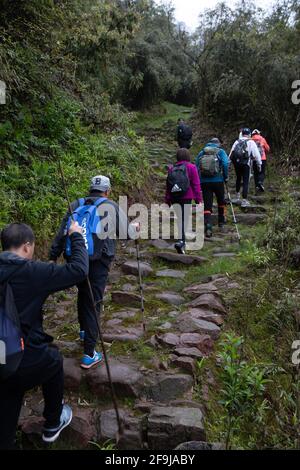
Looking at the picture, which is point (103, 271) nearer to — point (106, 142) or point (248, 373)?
point (248, 373)

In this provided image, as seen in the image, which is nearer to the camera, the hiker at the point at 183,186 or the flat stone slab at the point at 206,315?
the flat stone slab at the point at 206,315

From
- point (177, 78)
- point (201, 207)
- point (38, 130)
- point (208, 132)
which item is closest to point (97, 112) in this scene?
point (38, 130)

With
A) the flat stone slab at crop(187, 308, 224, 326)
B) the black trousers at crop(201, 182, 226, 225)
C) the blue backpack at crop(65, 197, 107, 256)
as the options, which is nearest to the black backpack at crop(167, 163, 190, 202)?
the black trousers at crop(201, 182, 226, 225)

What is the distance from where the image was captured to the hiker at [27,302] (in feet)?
9.87

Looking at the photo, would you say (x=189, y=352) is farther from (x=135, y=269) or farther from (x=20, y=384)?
(x=135, y=269)

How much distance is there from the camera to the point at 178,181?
7.38 m

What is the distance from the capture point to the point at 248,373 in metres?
4.27

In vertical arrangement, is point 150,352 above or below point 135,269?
below

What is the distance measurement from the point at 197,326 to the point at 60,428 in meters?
2.06

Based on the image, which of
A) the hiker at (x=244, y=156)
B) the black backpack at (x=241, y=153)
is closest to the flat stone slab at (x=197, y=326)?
the hiker at (x=244, y=156)

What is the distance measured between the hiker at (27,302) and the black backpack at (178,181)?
14.0 feet

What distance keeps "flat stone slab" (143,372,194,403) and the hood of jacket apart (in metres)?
1.79

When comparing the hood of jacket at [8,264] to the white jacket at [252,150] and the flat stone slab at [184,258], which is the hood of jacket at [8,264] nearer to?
the flat stone slab at [184,258]

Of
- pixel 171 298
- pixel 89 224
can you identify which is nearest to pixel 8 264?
pixel 89 224
